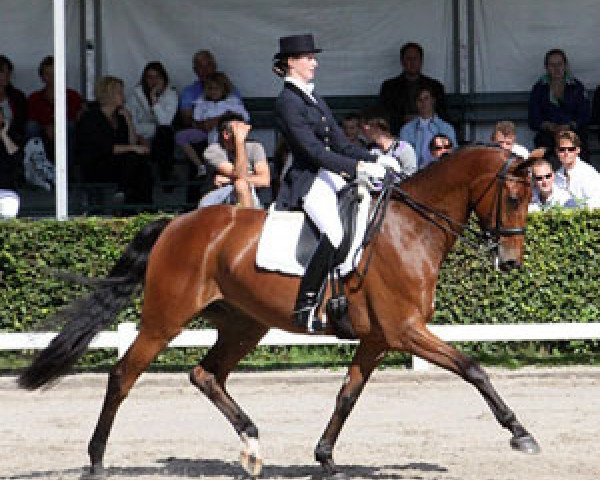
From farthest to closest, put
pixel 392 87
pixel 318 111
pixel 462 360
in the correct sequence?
pixel 392 87, pixel 318 111, pixel 462 360

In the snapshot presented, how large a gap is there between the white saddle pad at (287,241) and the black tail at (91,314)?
768mm

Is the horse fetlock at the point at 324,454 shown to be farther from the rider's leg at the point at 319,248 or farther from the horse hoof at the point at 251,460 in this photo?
the rider's leg at the point at 319,248

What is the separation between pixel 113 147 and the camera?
18.0 meters

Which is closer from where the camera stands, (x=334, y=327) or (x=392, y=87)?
(x=334, y=327)

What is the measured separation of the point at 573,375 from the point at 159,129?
587 centimetres

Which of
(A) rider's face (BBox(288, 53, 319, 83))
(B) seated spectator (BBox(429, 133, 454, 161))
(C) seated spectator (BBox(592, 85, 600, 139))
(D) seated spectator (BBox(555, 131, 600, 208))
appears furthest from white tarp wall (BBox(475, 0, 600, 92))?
(A) rider's face (BBox(288, 53, 319, 83))

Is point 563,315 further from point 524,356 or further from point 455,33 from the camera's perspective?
point 455,33

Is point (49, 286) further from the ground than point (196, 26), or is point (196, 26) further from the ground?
point (196, 26)

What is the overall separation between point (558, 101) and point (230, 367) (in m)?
8.10

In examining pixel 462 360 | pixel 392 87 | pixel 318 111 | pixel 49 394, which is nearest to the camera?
pixel 462 360

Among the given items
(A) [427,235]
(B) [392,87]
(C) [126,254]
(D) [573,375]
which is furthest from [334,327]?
(B) [392,87]

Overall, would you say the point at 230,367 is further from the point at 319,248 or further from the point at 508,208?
the point at 508,208

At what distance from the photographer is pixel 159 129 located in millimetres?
18516

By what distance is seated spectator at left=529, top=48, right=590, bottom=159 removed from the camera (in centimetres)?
1792
